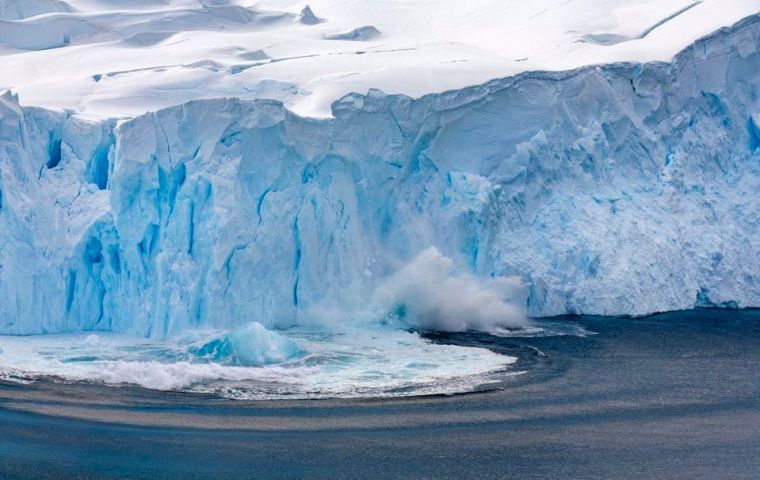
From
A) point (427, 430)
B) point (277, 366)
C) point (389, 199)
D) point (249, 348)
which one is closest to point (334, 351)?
point (277, 366)

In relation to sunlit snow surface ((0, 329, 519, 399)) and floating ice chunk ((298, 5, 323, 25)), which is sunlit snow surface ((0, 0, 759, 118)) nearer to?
floating ice chunk ((298, 5, 323, 25))

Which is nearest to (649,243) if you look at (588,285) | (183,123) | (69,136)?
(588,285)

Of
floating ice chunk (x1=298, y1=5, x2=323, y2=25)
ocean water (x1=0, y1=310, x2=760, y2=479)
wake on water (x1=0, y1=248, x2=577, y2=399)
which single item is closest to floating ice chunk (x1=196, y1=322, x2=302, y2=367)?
wake on water (x1=0, y1=248, x2=577, y2=399)

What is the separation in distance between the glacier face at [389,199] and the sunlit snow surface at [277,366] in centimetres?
72

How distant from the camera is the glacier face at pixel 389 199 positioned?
1357cm

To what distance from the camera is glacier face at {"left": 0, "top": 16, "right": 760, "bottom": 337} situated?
13.6 m

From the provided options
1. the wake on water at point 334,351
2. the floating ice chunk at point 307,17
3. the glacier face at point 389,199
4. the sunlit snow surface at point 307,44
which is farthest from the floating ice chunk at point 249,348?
the floating ice chunk at point 307,17

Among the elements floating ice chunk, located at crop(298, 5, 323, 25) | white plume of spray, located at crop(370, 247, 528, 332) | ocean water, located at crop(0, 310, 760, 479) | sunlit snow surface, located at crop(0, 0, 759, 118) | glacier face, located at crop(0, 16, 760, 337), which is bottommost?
ocean water, located at crop(0, 310, 760, 479)

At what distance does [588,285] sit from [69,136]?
754 cm

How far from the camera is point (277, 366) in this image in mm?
12023

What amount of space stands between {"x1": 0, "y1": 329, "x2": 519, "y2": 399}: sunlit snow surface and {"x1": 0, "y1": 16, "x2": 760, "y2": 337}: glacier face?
2.35 ft

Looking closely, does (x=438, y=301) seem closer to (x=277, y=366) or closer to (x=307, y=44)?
(x=277, y=366)

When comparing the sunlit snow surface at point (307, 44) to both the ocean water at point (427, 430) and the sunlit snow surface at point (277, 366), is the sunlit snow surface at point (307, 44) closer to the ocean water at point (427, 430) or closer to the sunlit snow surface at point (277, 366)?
the sunlit snow surface at point (277, 366)

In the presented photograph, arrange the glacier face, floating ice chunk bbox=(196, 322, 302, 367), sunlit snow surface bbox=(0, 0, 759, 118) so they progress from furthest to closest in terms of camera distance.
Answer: sunlit snow surface bbox=(0, 0, 759, 118) < the glacier face < floating ice chunk bbox=(196, 322, 302, 367)
